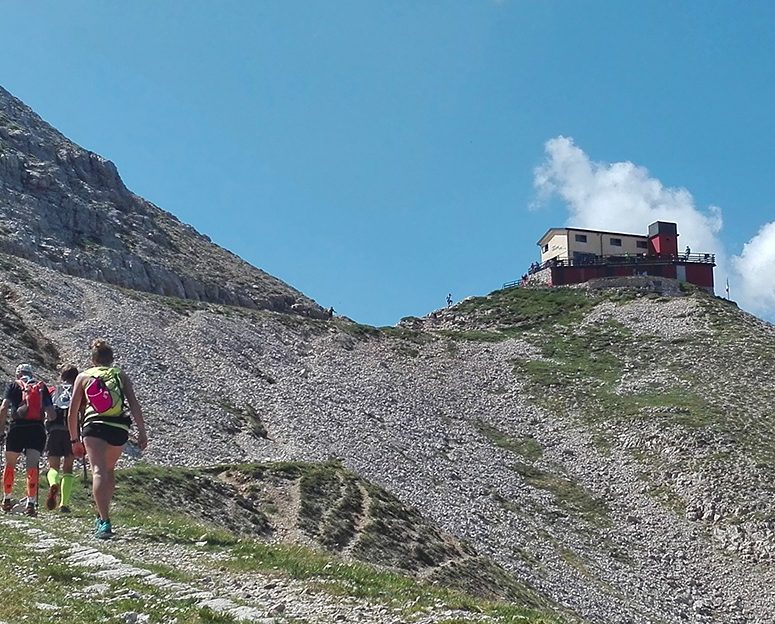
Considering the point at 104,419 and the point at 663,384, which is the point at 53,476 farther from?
the point at 663,384

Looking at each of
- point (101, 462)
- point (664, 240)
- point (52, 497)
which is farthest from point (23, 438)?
point (664, 240)

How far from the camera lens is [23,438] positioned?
17.2 metres

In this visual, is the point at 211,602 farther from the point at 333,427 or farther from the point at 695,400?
the point at 695,400

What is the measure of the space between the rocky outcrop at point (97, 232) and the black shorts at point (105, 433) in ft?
198

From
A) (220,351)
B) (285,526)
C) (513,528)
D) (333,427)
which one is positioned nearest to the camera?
(285,526)

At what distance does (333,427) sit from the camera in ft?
171

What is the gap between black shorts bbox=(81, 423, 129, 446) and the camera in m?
13.3

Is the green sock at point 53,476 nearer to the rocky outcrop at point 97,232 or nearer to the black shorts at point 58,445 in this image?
the black shorts at point 58,445

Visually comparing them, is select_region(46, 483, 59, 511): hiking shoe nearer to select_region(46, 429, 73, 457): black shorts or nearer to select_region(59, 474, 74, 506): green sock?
select_region(59, 474, 74, 506): green sock

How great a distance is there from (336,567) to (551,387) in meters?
59.7

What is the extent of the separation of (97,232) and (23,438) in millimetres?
67905

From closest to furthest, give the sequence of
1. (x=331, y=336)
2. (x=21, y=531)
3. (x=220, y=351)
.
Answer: (x=21, y=531) < (x=220, y=351) < (x=331, y=336)

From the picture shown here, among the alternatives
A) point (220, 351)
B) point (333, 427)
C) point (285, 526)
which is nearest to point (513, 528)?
point (333, 427)

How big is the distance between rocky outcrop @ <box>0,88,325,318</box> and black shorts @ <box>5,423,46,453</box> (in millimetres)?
55936
